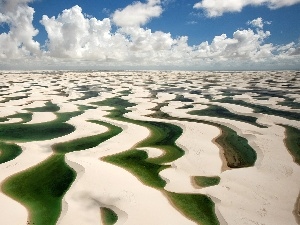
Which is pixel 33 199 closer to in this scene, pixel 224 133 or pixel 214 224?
pixel 214 224

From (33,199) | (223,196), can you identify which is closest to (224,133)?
(223,196)

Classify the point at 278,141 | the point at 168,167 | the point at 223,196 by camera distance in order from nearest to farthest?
the point at 223,196, the point at 168,167, the point at 278,141

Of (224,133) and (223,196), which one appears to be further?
(224,133)

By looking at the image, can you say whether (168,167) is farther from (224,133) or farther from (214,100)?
(214,100)

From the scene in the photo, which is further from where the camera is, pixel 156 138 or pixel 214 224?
pixel 156 138

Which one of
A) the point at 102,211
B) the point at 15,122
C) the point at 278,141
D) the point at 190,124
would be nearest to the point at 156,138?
the point at 190,124

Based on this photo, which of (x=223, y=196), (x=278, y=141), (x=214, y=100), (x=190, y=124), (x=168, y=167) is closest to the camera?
(x=223, y=196)

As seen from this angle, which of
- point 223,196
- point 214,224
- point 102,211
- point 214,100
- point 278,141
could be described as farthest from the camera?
point 214,100

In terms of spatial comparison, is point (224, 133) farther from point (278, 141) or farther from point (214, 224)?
point (214, 224)

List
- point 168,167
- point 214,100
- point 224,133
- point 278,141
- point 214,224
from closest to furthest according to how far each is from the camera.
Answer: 1. point 214,224
2. point 168,167
3. point 278,141
4. point 224,133
5. point 214,100
